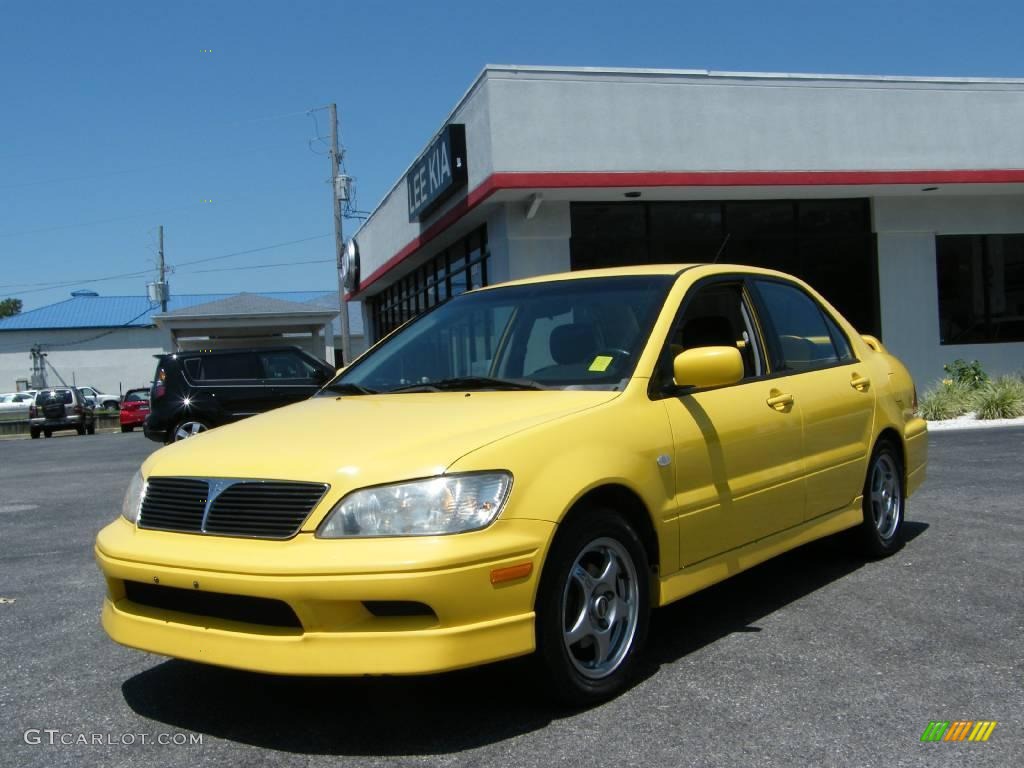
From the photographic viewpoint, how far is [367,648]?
3273mm

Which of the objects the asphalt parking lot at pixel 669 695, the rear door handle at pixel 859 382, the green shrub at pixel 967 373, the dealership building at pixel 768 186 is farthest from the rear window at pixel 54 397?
the rear door handle at pixel 859 382

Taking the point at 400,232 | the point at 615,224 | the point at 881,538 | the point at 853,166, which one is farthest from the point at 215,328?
the point at 881,538

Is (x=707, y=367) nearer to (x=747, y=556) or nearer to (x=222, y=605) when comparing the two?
(x=747, y=556)

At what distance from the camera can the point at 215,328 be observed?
1310 inches

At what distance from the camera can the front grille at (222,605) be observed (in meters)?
3.38

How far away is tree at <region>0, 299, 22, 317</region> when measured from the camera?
337ft

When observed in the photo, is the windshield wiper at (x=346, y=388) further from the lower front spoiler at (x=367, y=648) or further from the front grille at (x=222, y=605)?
the lower front spoiler at (x=367, y=648)

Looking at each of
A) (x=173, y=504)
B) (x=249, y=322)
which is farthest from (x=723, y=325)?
(x=249, y=322)

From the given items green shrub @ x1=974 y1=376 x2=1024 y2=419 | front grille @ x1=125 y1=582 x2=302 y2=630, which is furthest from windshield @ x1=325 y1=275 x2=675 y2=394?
green shrub @ x1=974 y1=376 x2=1024 y2=419

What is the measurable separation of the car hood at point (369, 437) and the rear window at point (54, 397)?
3064 cm

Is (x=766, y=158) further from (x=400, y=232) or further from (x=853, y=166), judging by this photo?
(x=400, y=232)

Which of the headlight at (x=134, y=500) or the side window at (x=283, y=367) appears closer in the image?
the headlight at (x=134, y=500)

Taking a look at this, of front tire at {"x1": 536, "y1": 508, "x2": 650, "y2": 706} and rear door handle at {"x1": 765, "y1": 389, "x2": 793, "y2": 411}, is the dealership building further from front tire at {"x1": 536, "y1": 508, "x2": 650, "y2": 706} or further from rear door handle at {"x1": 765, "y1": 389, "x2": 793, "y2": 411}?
front tire at {"x1": 536, "y1": 508, "x2": 650, "y2": 706}

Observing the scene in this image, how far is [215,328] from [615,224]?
65.6 feet
